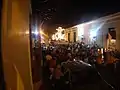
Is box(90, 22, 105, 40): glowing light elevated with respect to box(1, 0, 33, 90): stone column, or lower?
elevated

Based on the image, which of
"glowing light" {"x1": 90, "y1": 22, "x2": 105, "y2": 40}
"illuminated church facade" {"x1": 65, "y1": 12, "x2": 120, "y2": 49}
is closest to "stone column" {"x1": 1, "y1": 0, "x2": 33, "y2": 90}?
"illuminated church facade" {"x1": 65, "y1": 12, "x2": 120, "y2": 49}

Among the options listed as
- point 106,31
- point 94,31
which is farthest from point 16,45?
point 94,31

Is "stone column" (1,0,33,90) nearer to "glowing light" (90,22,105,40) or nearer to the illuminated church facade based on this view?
the illuminated church facade

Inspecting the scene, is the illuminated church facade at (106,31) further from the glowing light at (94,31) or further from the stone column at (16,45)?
the stone column at (16,45)

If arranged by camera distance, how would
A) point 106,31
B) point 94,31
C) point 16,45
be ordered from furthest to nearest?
point 94,31 → point 106,31 → point 16,45

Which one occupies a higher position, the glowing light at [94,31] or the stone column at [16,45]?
the glowing light at [94,31]

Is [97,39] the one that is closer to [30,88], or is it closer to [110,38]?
[110,38]

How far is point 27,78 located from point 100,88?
19.7ft

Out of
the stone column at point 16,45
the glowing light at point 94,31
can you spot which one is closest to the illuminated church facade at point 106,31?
the glowing light at point 94,31

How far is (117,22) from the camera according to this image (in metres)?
14.5

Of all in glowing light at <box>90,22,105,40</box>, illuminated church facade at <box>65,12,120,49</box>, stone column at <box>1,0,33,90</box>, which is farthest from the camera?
glowing light at <box>90,22,105,40</box>

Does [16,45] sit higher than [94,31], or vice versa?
[94,31]

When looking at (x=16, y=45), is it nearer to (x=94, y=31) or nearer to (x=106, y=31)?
(x=106, y=31)

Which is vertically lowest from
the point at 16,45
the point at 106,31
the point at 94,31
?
the point at 16,45
